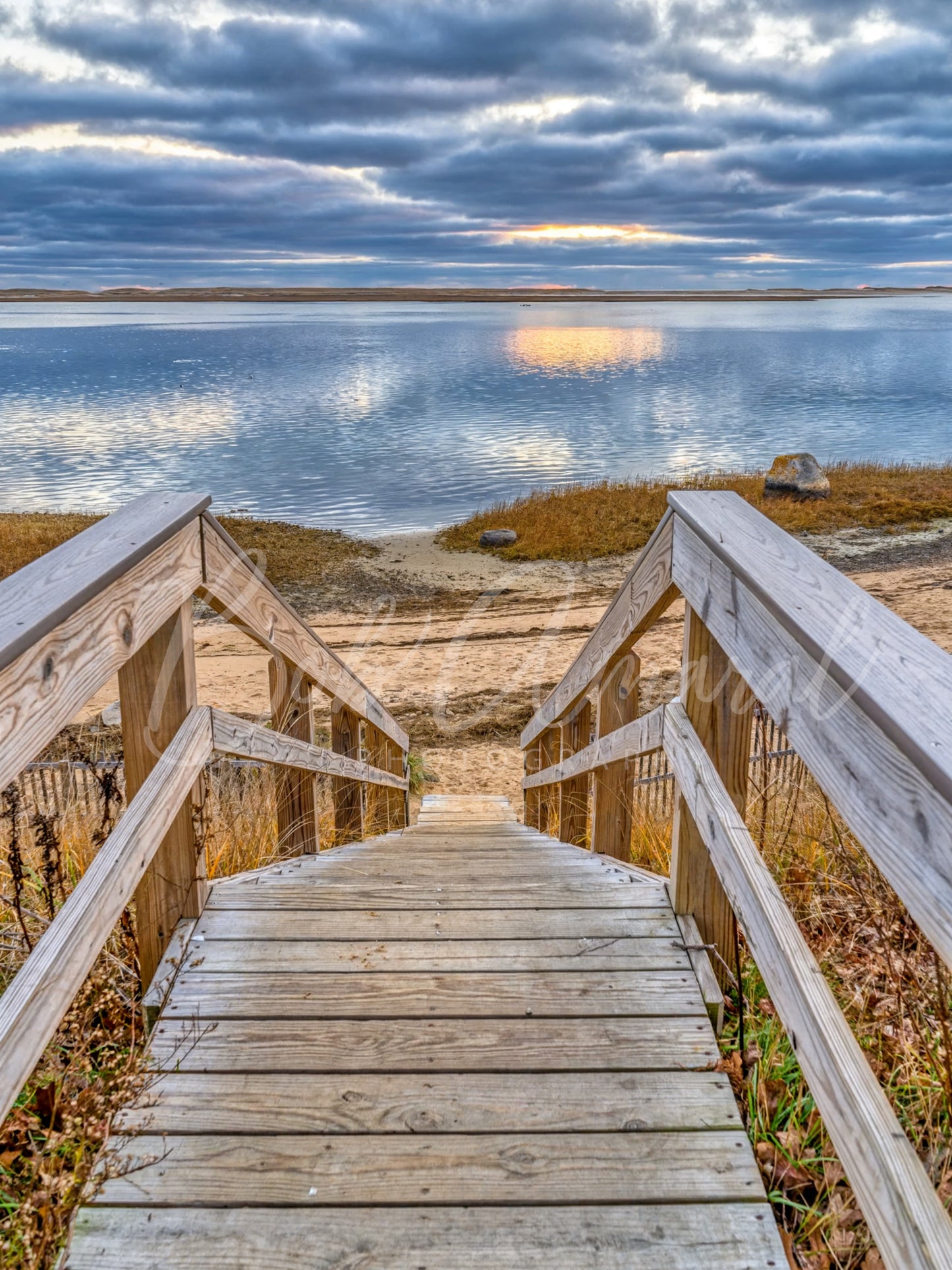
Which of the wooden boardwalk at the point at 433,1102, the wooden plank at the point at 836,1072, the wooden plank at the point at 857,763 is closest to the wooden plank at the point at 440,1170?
the wooden boardwalk at the point at 433,1102

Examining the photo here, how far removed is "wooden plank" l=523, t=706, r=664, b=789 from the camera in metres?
2.75

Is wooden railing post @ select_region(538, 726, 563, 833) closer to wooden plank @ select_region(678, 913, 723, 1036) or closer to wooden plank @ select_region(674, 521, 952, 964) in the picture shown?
wooden plank @ select_region(678, 913, 723, 1036)

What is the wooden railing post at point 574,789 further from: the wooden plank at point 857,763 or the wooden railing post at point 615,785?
the wooden plank at point 857,763

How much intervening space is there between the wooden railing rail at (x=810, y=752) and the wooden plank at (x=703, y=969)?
3cm

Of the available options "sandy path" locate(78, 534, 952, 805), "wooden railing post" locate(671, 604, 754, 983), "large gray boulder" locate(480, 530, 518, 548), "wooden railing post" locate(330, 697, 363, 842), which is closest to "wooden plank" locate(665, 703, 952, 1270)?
"wooden railing post" locate(671, 604, 754, 983)

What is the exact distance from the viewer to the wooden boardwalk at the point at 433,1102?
5.24 ft

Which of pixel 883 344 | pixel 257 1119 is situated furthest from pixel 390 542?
pixel 883 344

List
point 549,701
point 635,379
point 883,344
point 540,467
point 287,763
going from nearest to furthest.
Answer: point 287,763
point 549,701
point 540,467
point 635,379
point 883,344

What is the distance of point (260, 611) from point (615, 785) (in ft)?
5.46

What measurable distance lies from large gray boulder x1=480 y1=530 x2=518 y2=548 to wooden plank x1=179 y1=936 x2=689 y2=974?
2011cm

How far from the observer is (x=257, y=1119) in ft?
6.11

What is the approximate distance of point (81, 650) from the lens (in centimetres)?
167

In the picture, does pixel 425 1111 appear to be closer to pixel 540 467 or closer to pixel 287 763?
pixel 287 763

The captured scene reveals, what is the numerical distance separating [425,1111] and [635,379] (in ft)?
296
